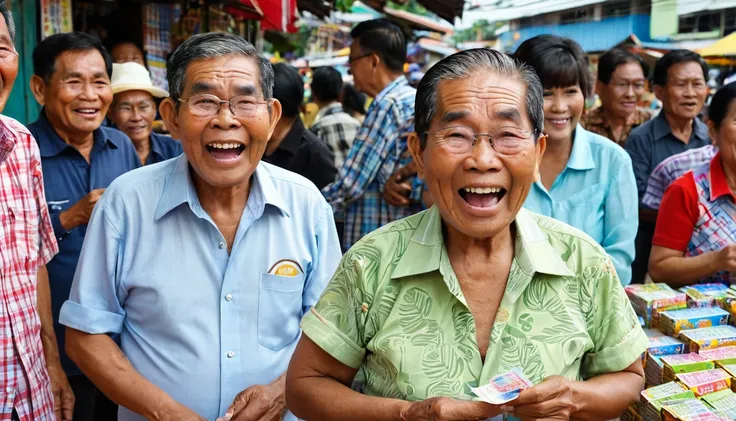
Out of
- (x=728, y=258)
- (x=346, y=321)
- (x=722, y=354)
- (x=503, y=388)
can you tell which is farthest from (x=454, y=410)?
(x=728, y=258)

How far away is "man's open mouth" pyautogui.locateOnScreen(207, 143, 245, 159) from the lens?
2195 mm

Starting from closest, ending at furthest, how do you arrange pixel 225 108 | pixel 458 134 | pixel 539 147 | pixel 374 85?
pixel 458 134 < pixel 539 147 < pixel 225 108 < pixel 374 85

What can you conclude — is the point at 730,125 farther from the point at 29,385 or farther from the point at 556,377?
the point at 29,385

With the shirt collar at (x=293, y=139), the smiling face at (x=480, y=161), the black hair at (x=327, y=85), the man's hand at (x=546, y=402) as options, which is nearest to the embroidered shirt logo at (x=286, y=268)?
the smiling face at (x=480, y=161)

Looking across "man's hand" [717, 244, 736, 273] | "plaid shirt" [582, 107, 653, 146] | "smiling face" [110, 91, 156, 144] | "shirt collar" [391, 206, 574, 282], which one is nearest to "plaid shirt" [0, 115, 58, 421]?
"shirt collar" [391, 206, 574, 282]

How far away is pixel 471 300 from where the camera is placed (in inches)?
68.8

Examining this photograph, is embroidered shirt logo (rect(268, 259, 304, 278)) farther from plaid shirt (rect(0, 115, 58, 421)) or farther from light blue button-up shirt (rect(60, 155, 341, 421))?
plaid shirt (rect(0, 115, 58, 421))

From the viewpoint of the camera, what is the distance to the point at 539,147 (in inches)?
70.6

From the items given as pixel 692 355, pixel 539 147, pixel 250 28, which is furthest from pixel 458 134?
pixel 250 28

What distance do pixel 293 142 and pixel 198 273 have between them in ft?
7.87

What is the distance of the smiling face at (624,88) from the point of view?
5.09m

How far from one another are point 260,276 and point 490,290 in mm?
766

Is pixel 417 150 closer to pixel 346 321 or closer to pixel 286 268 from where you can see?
pixel 346 321

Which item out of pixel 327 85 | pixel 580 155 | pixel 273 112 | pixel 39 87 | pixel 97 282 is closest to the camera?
pixel 97 282
